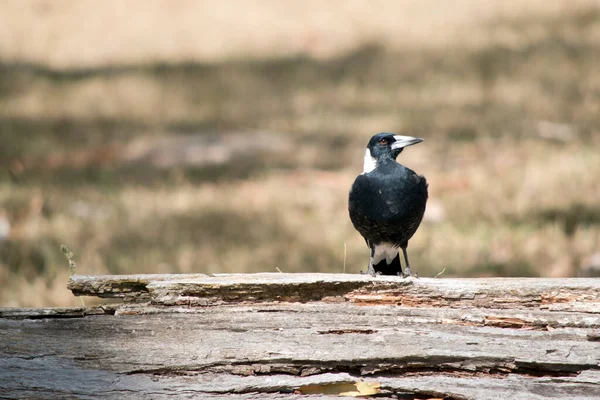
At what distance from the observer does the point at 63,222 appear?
663 cm

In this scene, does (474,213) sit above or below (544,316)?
above

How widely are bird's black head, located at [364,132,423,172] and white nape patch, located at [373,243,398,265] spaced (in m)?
0.39

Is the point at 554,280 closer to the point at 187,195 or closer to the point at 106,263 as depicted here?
the point at 106,263

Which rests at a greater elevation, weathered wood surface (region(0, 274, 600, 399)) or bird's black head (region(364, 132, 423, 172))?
bird's black head (region(364, 132, 423, 172))

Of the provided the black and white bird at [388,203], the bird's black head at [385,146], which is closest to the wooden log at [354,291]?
the black and white bird at [388,203]

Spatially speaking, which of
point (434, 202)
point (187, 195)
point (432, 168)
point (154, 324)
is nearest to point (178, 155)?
point (187, 195)

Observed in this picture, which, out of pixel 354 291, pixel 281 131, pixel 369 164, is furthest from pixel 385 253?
pixel 281 131

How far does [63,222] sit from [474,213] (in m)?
3.61

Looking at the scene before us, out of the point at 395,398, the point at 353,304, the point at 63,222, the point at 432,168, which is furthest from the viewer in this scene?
the point at 432,168

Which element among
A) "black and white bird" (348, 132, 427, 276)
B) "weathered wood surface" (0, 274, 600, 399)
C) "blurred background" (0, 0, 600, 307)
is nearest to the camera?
"weathered wood surface" (0, 274, 600, 399)

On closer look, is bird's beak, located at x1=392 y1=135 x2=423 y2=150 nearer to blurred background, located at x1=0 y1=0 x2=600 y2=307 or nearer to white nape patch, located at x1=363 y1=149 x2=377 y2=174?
white nape patch, located at x1=363 y1=149 x2=377 y2=174

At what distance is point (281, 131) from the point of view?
11.0 meters

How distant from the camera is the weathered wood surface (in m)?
2.78

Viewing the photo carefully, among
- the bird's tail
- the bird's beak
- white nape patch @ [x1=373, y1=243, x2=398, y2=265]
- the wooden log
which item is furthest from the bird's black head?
the wooden log
